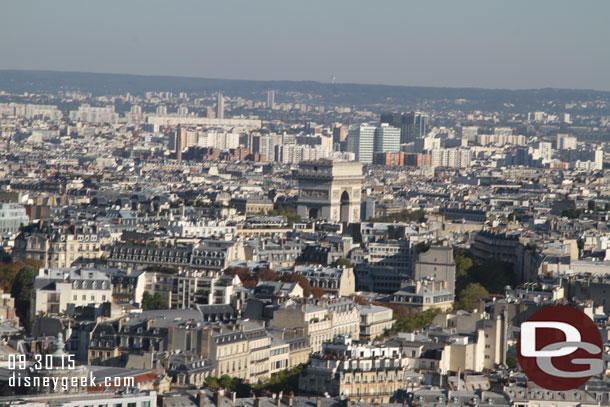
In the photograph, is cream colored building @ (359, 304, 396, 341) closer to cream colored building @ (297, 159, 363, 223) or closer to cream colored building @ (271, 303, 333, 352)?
cream colored building @ (271, 303, 333, 352)

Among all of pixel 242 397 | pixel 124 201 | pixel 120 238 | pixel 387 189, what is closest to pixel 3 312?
pixel 242 397

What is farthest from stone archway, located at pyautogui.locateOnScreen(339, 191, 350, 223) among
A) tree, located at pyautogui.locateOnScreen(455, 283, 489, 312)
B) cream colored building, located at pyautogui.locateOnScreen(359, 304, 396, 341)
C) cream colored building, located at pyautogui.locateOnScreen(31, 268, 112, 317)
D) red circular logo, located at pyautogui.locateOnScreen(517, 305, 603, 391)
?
red circular logo, located at pyautogui.locateOnScreen(517, 305, 603, 391)

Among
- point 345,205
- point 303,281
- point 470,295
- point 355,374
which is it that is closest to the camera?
point 355,374

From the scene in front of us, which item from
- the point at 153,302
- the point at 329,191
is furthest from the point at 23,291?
the point at 329,191

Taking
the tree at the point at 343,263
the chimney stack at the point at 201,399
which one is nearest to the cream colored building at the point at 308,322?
the chimney stack at the point at 201,399

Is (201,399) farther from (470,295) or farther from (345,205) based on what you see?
(345,205)

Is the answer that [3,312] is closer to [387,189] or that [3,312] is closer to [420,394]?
[420,394]
